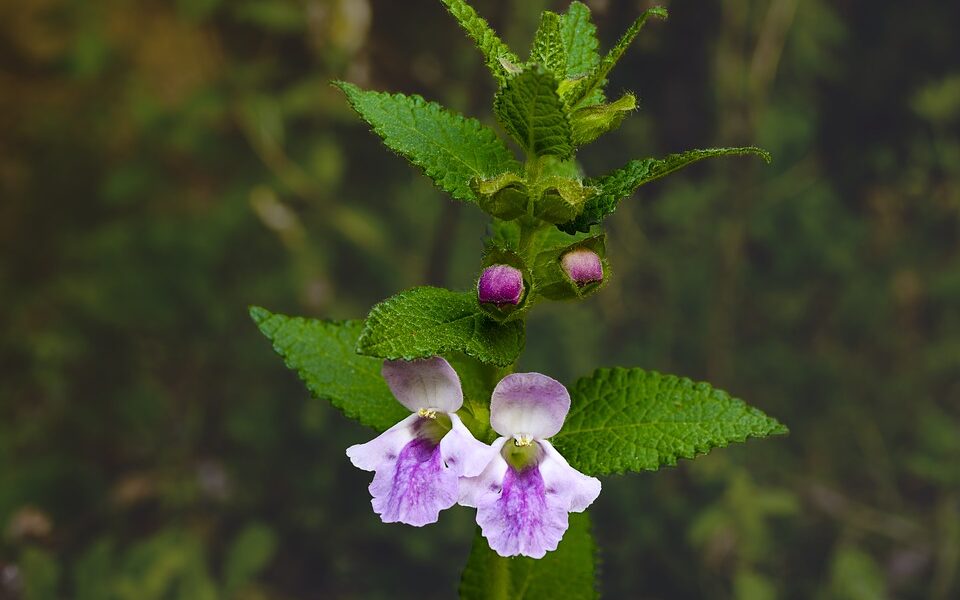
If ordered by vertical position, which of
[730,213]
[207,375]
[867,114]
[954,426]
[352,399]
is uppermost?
[867,114]

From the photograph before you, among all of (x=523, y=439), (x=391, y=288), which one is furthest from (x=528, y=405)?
(x=391, y=288)

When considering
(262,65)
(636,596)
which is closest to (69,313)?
(262,65)

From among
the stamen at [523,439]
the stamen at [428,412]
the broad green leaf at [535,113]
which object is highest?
the broad green leaf at [535,113]

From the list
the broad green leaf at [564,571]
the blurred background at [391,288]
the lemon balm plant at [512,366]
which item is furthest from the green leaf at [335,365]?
the blurred background at [391,288]

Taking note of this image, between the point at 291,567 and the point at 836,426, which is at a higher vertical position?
the point at 836,426

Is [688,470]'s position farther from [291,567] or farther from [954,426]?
[291,567]

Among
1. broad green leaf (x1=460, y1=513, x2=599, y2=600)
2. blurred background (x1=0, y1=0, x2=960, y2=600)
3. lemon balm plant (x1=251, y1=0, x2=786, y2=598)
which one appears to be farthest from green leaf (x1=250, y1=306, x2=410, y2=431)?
blurred background (x1=0, y1=0, x2=960, y2=600)

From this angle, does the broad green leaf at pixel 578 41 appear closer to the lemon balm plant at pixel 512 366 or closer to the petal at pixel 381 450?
the lemon balm plant at pixel 512 366
